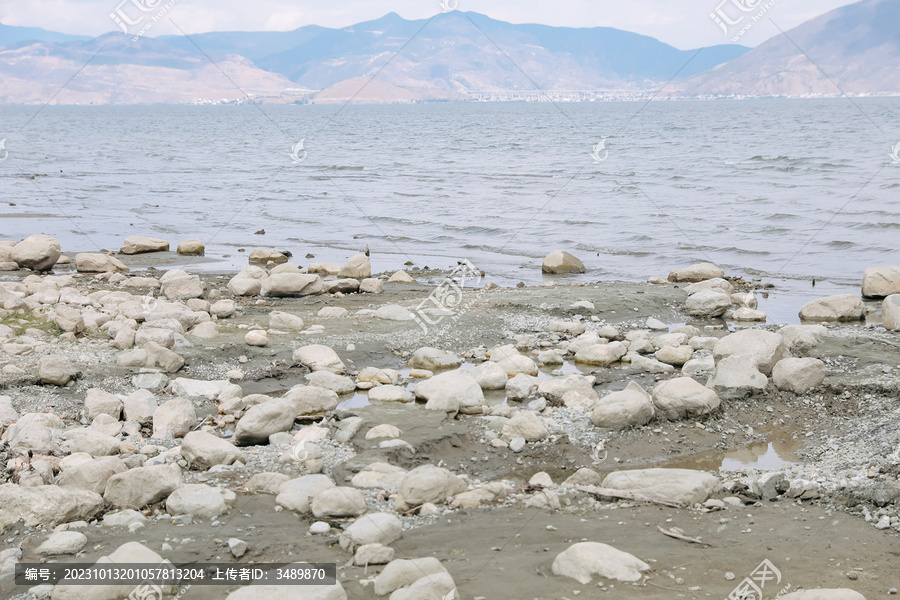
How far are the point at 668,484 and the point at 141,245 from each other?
16356 mm

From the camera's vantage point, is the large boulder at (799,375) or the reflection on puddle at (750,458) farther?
the large boulder at (799,375)

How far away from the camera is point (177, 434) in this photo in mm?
7359

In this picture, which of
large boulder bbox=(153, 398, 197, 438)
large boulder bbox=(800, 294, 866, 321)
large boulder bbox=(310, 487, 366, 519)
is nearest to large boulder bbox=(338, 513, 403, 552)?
large boulder bbox=(310, 487, 366, 519)

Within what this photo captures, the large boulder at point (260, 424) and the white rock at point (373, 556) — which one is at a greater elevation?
the white rock at point (373, 556)

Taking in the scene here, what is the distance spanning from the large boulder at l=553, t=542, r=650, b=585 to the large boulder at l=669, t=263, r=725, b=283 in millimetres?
11193

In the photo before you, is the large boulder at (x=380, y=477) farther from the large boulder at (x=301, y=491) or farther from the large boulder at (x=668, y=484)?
the large boulder at (x=668, y=484)

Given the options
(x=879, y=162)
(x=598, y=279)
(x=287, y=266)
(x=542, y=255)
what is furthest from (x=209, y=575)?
(x=879, y=162)

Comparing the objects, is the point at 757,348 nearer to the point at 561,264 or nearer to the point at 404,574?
the point at 404,574

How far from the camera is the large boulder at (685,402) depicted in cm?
765

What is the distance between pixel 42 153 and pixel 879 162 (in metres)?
49.8

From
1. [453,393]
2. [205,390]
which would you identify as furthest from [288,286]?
[453,393]

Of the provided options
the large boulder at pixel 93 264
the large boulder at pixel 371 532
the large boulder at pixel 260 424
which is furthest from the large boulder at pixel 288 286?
the large boulder at pixel 371 532

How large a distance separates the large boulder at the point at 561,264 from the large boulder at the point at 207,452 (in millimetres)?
11087

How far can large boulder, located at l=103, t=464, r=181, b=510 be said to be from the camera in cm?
566
